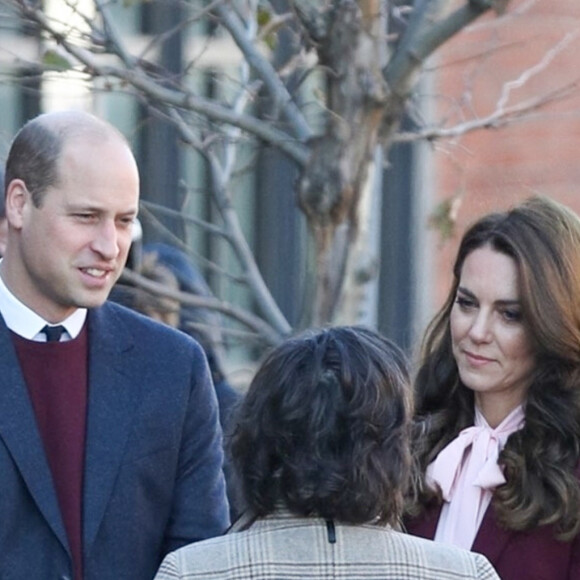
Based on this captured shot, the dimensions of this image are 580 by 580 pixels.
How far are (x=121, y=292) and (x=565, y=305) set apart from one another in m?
1.65

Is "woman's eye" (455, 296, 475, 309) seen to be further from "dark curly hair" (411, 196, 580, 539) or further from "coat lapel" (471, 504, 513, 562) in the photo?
"coat lapel" (471, 504, 513, 562)

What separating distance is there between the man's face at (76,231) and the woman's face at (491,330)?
89 centimetres

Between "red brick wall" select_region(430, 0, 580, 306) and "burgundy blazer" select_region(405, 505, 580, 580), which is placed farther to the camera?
"red brick wall" select_region(430, 0, 580, 306)

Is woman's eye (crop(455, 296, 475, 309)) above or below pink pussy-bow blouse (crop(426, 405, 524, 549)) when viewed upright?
above

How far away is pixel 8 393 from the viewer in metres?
3.62

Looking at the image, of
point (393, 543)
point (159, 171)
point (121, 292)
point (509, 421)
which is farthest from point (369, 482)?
point (159, 171)

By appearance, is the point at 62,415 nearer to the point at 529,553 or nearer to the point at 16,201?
the point at 16,201

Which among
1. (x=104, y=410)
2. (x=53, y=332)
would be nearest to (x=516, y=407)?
(x=104, y=410)

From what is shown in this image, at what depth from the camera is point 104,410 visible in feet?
12.1

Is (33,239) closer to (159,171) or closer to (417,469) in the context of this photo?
(417,469)

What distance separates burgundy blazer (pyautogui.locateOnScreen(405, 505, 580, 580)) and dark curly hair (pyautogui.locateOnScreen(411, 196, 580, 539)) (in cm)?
3

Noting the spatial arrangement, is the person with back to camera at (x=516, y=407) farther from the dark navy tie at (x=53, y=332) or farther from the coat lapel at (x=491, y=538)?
the dark navy tie at (x=53, y=332)

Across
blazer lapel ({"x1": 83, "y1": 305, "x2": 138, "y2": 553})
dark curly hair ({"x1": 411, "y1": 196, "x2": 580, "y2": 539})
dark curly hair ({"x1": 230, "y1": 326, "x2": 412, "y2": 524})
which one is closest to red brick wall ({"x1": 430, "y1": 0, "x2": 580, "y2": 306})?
dark curly hair ({"x1": 411, "y1": 196, "x2": 580, "y2": 539})

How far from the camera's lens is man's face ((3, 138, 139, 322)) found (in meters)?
3.57
